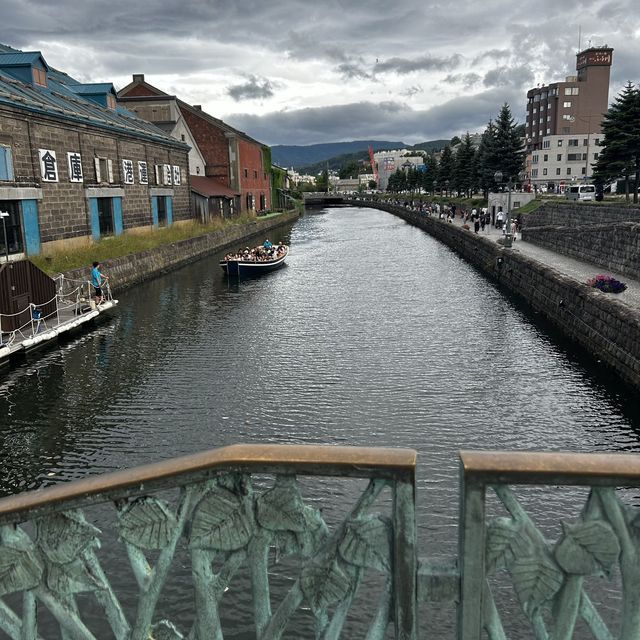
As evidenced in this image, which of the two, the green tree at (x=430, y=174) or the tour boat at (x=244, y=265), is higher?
the green tree at (x=430, y=174)

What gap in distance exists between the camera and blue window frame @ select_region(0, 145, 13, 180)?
89.6ft

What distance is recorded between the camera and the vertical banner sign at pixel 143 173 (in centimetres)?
4498

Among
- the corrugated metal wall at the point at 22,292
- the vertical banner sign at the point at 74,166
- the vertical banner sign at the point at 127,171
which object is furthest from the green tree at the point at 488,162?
the corrugated metal wall at the point at 22,292

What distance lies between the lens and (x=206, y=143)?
69625mm

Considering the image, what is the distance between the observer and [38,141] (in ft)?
99.5

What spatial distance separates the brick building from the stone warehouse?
52.0ft

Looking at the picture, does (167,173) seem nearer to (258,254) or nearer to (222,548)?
(258,254)

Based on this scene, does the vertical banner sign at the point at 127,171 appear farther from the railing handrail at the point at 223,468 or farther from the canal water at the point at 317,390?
the railing handrail at the point at 223,468

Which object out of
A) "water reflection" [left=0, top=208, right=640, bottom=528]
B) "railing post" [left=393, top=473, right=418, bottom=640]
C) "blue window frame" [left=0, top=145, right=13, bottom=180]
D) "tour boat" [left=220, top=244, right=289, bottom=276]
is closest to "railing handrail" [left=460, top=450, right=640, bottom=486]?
"railing post" [left=393, top=473, right=418, bottom=640]

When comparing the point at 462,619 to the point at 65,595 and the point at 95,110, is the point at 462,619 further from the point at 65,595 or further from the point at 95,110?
the point at 95,110

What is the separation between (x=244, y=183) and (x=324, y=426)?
64.0 meters

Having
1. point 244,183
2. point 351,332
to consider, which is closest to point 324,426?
point 351,332

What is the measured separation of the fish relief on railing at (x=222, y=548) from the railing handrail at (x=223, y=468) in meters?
0.08

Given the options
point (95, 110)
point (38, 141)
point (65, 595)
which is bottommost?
point (65, 595)
